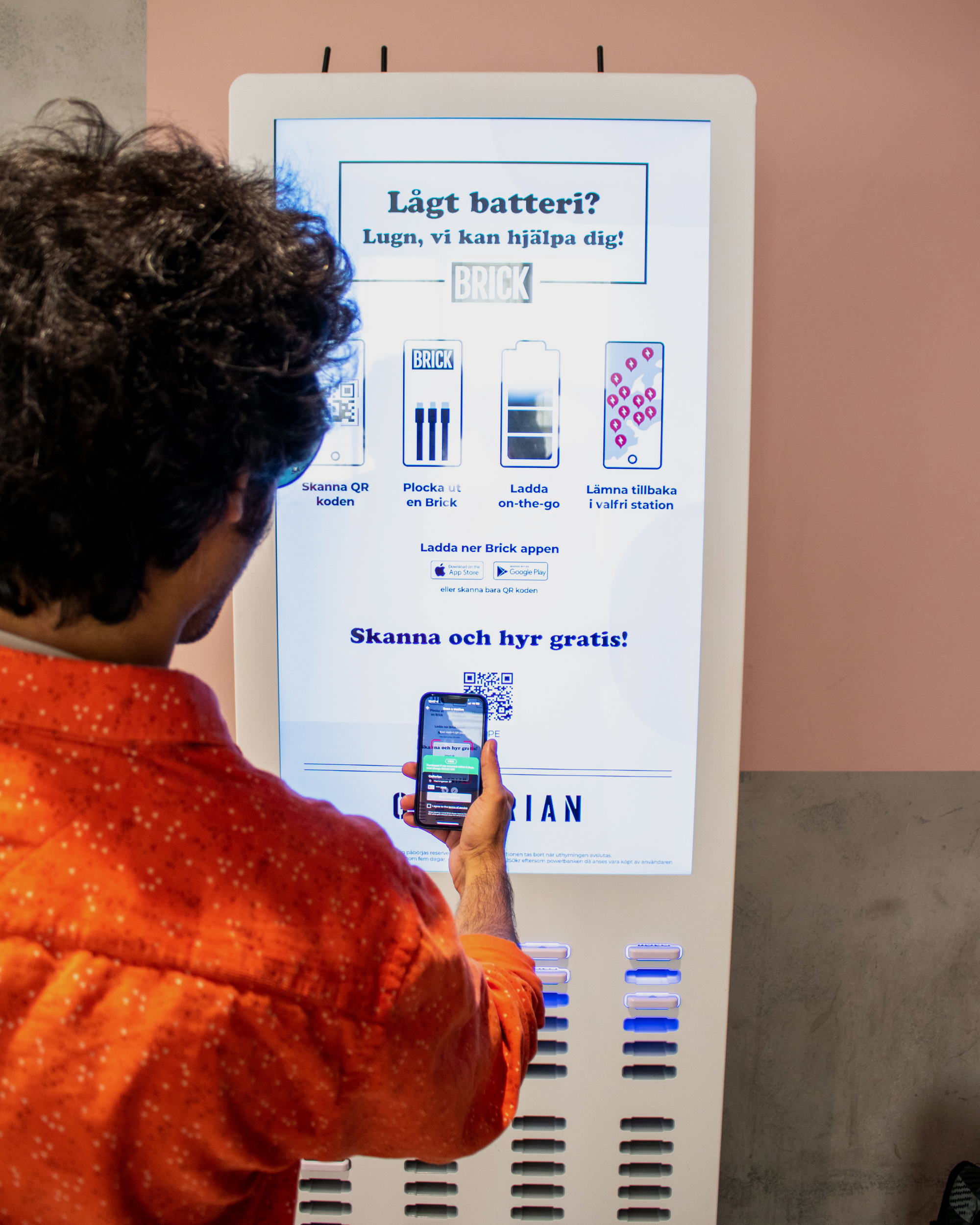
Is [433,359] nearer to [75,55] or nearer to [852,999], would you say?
[75,55]

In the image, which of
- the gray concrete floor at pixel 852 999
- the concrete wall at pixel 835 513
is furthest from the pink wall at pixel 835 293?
the gray concrete floor at pixel 852 999

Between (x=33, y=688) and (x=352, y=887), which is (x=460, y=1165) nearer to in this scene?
(x=352, y=887)

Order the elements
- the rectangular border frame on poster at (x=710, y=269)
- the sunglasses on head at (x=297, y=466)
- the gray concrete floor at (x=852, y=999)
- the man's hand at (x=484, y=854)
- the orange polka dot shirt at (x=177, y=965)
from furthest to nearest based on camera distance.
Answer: the gray concrete floor at (x=852, y=999)
the rectangular border frame on poster at (x=710, y=269)
the man's hand at (x=484, y=854)
the sunglasses on head at (x=297, y=466)
the orange polka dot shirt at (x=177, y=965)

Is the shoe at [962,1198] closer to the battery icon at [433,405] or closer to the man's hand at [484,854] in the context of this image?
the man's hand at [484,854]

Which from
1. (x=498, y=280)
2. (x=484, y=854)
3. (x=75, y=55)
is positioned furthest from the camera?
(x=75, y=55)

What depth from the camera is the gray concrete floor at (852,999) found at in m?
1.58

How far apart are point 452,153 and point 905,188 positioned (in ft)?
2.75

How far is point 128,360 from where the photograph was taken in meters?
0.49

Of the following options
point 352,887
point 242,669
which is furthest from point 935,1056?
point 352,887

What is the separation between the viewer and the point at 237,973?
1.60 feet

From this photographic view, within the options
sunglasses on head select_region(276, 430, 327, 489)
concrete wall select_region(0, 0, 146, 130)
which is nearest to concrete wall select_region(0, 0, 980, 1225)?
concrete wall select_region(0, 0, 146, 130)

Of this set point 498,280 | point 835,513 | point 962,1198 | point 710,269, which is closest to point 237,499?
point 498,280

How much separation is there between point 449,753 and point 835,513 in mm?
842

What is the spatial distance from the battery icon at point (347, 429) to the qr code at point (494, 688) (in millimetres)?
333
